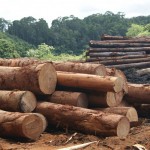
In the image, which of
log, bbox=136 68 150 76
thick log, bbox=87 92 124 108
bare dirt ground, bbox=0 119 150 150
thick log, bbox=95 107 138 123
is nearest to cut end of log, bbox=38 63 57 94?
thick log, bbox=87 92 124 108

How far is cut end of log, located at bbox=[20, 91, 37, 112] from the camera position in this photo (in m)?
7.25

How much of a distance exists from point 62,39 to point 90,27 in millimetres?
6182

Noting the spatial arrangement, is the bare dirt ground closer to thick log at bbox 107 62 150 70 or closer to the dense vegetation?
thick log at bbox 107 62 150 70

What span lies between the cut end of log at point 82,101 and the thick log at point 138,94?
1.32m

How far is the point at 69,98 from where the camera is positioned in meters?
7.68

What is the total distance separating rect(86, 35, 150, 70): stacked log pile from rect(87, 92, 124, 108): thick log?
6.06 metres

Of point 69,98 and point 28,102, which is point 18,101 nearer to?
point 28,102

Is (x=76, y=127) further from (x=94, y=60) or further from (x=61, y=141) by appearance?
(x=94, y=60)

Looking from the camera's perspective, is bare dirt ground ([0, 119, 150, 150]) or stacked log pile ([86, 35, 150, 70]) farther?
stacked log pile ([86, 35, 150, 70])

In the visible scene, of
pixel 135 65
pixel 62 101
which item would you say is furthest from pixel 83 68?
pixel 135 65

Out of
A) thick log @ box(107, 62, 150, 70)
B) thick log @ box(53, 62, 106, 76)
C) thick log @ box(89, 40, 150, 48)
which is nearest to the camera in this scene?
thick log @ box(53, 62, 106, 76)

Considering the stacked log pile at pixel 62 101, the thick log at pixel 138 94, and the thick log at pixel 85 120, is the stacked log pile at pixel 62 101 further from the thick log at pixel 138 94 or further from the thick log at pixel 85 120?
the thick log at pixel 138 94

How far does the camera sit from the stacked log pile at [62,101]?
6.72m

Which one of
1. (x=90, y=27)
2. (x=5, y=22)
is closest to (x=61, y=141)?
(x=90, y=27)
